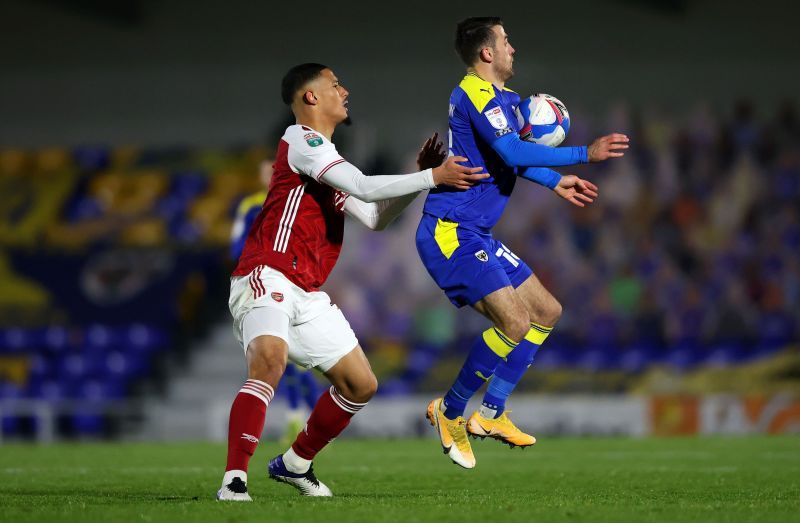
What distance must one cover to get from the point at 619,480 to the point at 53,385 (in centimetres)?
1289

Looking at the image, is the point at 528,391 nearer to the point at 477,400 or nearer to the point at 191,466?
the point at 477,400

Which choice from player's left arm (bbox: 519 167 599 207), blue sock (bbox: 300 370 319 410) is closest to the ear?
player's left arm (bbox: 519 167 599 207)

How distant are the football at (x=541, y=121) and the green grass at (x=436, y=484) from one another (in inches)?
76.5

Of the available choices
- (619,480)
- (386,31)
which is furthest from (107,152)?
(619,480)

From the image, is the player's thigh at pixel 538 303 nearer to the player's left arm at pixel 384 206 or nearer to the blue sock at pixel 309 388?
the player's left arm at pixel 384 206

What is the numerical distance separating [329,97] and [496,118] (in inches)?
35.7

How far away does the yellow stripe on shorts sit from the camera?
22.1 ft

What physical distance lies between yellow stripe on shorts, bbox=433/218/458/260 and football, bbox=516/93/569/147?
2.15 feet

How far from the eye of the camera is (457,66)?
2245 cm

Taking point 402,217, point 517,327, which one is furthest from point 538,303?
point 402,217

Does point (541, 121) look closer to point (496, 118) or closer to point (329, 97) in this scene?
point (496, 118)

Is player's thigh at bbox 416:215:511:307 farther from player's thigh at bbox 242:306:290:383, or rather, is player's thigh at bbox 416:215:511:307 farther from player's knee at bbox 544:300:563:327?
player's thigh at bbox 242:306:290:383

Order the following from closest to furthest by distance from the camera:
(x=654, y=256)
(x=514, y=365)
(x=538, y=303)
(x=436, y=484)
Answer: (x=538, y=303), (x=514, y=365), (x=436, y=484), (x=654, y=256)

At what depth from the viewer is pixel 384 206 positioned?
6.45 m
